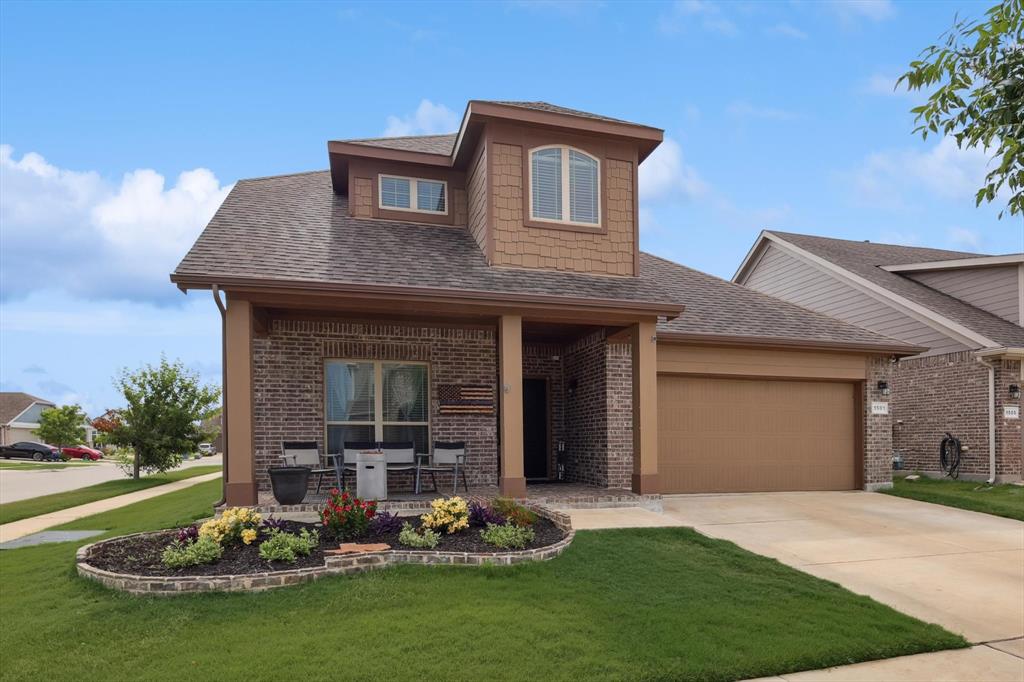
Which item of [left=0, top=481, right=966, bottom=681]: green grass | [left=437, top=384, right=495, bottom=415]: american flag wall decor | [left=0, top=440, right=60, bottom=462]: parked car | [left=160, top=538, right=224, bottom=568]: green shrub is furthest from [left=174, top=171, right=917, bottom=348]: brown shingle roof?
[left=0, top=440, right=60, bottom=462]: parked car

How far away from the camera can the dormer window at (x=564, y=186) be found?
1169 centimetres

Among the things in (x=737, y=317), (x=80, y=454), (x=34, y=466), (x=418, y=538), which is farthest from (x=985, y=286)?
(x=80, y=454)

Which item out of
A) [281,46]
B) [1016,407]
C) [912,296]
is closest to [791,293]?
[912,296]

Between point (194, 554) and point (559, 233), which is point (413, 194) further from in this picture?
point (194, 554)

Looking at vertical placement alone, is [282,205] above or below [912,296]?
above

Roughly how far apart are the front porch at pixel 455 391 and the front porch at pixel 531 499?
0.10 feet

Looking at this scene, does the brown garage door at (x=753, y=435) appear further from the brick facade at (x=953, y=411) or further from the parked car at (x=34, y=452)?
the parked car at (x=34, y=452)

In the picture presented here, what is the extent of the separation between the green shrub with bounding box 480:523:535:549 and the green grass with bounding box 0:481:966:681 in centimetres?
40

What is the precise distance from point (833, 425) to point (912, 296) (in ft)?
17.2

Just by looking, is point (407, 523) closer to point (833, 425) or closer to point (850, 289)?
point (833, 425)

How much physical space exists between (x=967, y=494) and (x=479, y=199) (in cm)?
1030

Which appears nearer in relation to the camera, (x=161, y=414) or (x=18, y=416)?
(x=161, y=414)

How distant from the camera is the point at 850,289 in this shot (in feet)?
57.5

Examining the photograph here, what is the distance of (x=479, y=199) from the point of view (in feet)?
39.5
